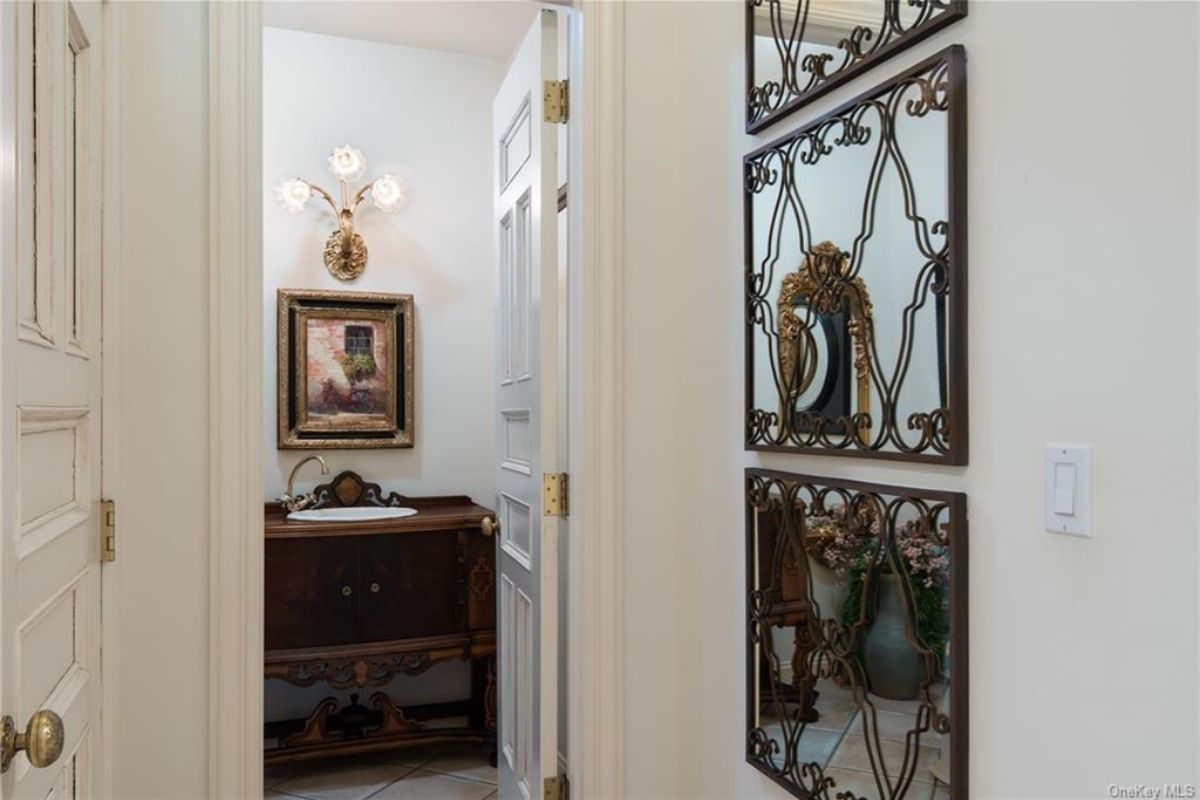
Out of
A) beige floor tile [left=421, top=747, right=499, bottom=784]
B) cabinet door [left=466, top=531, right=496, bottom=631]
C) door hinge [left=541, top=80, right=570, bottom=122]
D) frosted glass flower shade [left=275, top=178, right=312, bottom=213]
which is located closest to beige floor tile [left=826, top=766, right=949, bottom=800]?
door hinge [left=541, top=80, right=570, bottom=122]

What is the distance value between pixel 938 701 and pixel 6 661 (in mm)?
1101

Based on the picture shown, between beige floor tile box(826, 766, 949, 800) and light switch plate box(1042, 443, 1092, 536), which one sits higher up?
light switch plate box(1042, 443, 1092, 536)

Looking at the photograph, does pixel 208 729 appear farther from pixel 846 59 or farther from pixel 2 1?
pixel 846 59

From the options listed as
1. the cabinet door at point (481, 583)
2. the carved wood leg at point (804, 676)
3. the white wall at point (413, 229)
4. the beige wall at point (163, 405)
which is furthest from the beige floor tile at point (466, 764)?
the carved wood leg at point (804, 676)

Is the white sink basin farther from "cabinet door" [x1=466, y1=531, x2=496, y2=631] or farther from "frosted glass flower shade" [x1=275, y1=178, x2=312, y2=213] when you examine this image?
"frosted glass flower shade" [x1=275, y1=178, x2=312, y2=213]

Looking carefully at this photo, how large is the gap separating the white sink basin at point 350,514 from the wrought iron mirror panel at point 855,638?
173cm

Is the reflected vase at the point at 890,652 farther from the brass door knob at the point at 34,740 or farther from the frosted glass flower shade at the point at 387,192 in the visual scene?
the frosted glass flower shade at the point at 387,192

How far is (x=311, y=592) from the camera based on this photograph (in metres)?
2.73

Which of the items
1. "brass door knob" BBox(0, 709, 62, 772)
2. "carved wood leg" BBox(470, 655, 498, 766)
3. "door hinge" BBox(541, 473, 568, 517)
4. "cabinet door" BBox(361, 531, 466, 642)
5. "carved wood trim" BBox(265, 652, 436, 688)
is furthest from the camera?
"carved wood leg" BBox(470, 655, 498, 766)

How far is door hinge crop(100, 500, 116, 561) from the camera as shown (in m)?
1.34

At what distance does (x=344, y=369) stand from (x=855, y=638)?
7.97ft

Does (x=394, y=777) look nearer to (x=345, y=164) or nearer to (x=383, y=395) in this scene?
(x=383, y=395)

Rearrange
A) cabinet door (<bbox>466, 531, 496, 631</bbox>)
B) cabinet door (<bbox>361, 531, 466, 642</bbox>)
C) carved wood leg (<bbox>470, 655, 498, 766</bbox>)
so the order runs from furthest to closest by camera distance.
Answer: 1. carved wood leg (<bbox>470, 655, 498, 766</bbox>)
2. cabinet door (<bbox>466, 531, 496, 631</bbox>)
3. cabinet door (<bbox>361, 531, 466, 642</bbox>)

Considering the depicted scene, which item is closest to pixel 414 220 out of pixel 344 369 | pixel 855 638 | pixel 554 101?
pixel 344 369
